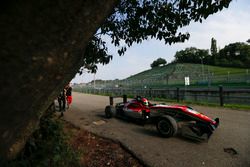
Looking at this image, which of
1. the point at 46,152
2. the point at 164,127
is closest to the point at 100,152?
→ the point at 46,152

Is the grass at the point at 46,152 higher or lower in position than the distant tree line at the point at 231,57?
lower

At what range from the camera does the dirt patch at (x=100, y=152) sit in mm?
3004

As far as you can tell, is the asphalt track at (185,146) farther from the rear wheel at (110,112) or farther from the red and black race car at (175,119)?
the rear wheel at (110,112)

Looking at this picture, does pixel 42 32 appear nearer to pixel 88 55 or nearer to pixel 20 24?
pixel 20 24

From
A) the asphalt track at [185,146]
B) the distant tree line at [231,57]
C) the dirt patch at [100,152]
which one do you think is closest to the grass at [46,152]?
the dirt patch at [100,152]

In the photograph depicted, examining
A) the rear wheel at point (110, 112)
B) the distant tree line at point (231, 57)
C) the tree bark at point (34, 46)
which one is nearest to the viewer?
the tree bark at point (34, 46)

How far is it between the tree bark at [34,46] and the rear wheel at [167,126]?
3.50 metres

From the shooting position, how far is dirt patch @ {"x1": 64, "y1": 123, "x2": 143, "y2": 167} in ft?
9.86

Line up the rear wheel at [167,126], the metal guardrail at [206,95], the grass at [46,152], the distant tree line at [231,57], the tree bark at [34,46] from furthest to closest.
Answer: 1. the distant tree line at [231,57]
2. the metal guardrail at [206,95]
3. the rear wheel at [167,126]
4. the grass at [46,152]
5. the tree bark at [34,46]

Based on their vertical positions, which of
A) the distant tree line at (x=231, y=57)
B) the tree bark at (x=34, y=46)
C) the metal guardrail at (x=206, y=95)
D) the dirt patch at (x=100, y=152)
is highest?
the distant tree line at (x=231, y=57)

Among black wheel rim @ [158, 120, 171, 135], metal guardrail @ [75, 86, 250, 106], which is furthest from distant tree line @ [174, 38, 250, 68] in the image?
black wheel rim @ [158, 120, 171, 135]

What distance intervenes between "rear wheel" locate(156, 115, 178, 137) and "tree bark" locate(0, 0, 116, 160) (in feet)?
11.5

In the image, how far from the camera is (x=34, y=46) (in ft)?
2.56

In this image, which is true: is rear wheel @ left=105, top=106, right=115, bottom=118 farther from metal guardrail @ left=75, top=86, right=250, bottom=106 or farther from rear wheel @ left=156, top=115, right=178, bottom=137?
metal guardrail @ left=75, top=86, right=250, bottom=106
